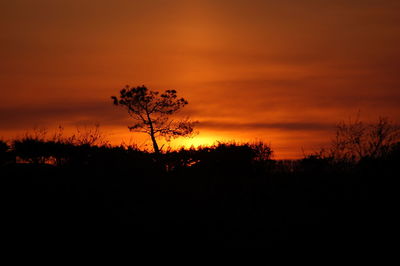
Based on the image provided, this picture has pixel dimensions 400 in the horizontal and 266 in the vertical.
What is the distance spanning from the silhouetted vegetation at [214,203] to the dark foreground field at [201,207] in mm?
31

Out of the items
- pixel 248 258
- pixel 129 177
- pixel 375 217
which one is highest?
pixel 129 177

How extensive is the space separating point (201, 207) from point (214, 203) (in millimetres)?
515

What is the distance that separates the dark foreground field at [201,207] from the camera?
1460 centimetres

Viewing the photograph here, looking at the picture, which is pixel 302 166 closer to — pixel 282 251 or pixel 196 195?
pixel 196 195

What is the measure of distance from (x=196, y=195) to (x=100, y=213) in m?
3.43

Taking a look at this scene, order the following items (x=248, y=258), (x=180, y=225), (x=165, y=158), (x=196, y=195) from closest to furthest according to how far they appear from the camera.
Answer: (x=248, y=258) → (x=180, y=225) → (x=196, y=195) → (x=165, y=158)

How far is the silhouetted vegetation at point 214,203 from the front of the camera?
14766 mm

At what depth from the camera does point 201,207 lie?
16.5 m

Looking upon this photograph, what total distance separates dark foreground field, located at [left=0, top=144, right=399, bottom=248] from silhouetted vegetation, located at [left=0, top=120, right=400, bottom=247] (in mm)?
31

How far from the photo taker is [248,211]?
51.6ft

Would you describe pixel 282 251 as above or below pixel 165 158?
below

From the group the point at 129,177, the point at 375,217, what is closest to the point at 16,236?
the point at 129,177

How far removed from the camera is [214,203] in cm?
1673

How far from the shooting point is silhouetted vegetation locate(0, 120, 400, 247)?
14766 mm
